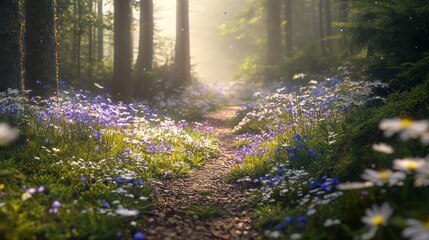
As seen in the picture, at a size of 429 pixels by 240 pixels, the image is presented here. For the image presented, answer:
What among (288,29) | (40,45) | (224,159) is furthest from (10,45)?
(288,29)

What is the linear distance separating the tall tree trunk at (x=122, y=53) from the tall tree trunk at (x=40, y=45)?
378 cm

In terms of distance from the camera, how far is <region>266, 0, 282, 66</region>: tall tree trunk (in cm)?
2520

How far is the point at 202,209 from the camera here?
5352 millimetres

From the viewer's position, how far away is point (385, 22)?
25.6 feet

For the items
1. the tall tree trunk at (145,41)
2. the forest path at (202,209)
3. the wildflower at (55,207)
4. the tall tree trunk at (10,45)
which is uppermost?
the tall tree trunk at (145,41)

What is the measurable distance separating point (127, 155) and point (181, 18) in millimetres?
14179

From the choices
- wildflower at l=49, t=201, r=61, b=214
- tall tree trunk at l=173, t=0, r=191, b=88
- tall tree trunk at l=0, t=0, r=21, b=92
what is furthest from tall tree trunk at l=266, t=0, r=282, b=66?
wildflower at l=49, t=201, r=61, b=214

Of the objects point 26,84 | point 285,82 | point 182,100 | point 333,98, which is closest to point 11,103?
point 26,84

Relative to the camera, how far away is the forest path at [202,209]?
15.0ft

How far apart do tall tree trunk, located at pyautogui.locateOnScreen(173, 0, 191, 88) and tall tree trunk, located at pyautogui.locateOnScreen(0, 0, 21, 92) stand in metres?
11.1

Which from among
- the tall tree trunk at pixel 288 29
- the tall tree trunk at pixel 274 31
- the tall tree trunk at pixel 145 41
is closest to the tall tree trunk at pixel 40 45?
the tall tree trunk at pixel 145 41

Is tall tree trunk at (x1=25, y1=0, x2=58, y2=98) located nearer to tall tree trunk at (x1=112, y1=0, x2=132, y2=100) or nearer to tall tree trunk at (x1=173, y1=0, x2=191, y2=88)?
tall tree trunk at (x1=112, y1=0, x2=132, y2=100)

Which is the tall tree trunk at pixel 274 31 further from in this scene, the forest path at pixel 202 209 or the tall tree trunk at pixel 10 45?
the tall tree trunk at pixel 10 45

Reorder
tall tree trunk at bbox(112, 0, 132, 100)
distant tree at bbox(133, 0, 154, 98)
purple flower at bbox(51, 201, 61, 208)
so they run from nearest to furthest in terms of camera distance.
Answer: purple flower at bbox(51, 201, 61, 208) < tall tree trunk at bbox(112, 0, 132, 100) < distant tree at bbox(133, 0, 154, 98)
